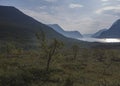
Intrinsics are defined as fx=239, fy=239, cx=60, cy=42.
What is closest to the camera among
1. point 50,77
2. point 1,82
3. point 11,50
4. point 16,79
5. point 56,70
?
point 1,82

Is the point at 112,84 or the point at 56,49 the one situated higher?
the point at 56,49

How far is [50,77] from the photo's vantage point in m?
54.6

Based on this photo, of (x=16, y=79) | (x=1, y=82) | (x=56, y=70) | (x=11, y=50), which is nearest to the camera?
(x=1, y=82)

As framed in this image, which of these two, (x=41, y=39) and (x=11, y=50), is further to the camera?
(x=11, y=50)

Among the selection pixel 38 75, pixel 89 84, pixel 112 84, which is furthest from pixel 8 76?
pixel 112 84

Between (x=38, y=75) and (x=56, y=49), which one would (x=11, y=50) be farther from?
(x=38, y=75)

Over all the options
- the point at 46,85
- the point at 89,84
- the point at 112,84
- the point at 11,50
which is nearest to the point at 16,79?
the point at 46,85

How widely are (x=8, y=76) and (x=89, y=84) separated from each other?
16.8 meters

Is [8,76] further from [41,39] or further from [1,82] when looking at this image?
[41,39]

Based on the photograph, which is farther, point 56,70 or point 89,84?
point 56,70

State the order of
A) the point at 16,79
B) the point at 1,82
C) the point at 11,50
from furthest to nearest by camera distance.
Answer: the point at 11,50, the point at 16,79, the point at 1,82

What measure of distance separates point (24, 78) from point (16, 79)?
2792 millimetres

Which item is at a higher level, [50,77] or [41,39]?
[41,39]

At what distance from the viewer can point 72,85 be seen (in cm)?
4562
